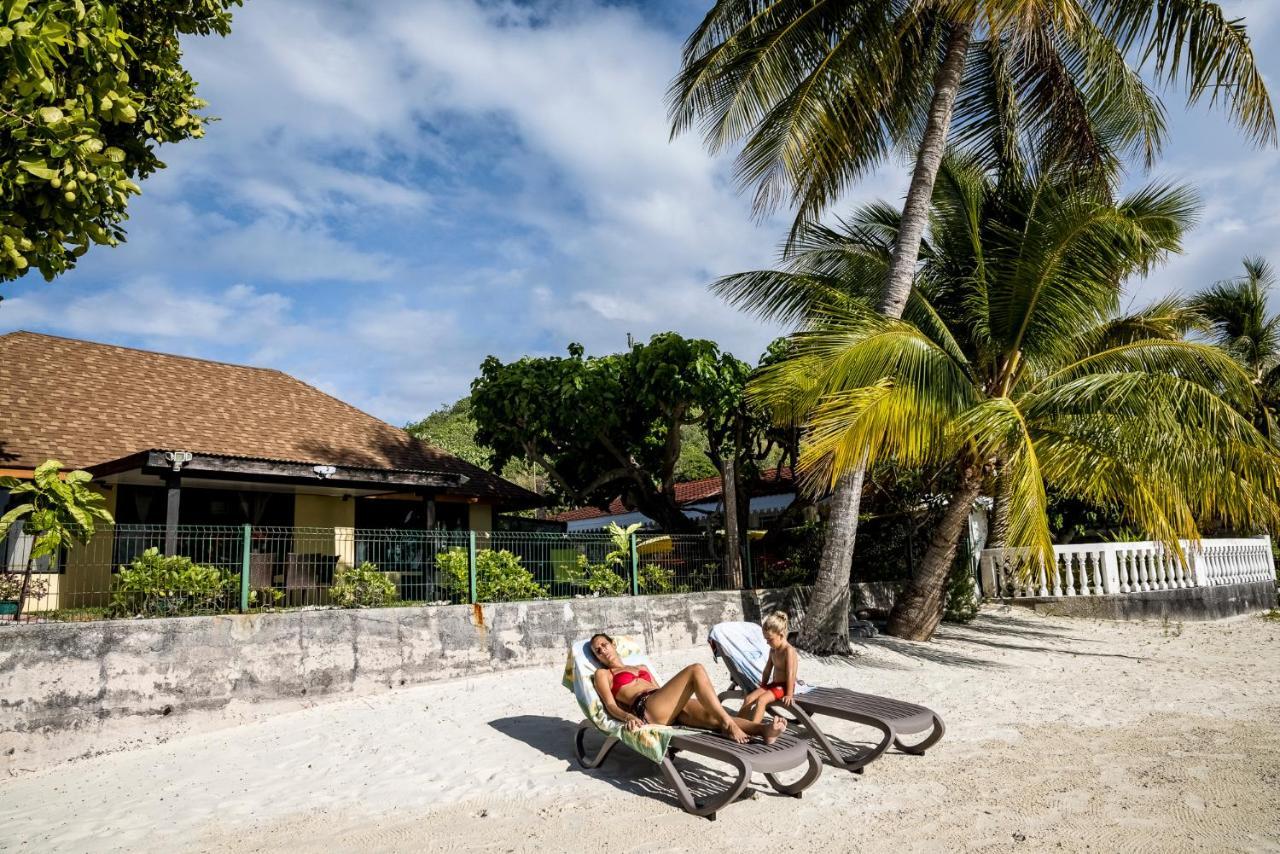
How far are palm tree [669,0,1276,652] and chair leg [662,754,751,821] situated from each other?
5774 mm

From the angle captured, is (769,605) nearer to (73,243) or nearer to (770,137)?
(770,137)

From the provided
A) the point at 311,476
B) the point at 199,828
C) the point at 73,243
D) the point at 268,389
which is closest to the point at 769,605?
the point at 311,476

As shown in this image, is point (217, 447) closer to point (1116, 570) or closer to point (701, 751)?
point (701, 751)

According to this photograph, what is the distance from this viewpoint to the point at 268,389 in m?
18.7

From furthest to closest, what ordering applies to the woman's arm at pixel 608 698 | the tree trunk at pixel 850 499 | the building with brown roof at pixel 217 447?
the building with brown roof at pixel 217 447, the tree trunk at pixel 850 499, the woman's arm at pixel 608 698

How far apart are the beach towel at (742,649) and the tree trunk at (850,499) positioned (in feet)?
10.9

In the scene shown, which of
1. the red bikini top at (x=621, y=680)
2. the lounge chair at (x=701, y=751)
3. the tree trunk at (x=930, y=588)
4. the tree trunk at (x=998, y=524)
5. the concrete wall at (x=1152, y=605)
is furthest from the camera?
the tree trunk at (x=998, y=524)

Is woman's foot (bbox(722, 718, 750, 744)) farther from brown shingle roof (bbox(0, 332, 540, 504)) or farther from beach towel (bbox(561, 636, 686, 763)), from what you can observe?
brown shingle roof (bbox(0, 332, 540, 504))

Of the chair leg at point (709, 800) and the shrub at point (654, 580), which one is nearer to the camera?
the chair leg at point (709, 800)

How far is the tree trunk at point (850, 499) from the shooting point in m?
10.9

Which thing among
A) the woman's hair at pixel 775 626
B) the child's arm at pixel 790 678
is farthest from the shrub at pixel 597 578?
the child's arm at pixel 790 678

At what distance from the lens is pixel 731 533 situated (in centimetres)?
1262

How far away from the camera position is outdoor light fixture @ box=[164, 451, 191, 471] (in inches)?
447

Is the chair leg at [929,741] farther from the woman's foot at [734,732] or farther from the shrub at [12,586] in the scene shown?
Result: the shrub at [12,586]
